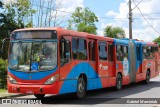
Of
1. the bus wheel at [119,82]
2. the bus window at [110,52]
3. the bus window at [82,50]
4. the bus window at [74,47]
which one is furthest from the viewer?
the bus wheel at [119,82]

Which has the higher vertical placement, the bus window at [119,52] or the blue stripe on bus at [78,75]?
the bus window at [119,52]

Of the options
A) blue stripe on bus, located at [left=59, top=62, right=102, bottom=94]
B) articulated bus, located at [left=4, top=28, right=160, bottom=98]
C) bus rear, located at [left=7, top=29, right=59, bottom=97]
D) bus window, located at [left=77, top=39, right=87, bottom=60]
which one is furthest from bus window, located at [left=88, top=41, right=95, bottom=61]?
bus rear, located at [left=7, top=29, right=59, bottom=97]

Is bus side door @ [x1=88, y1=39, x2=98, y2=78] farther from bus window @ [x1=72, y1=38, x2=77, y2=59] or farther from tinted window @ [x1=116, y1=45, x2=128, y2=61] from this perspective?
tinted window @ [x1=116, y1=45, x2=128, y2=61]

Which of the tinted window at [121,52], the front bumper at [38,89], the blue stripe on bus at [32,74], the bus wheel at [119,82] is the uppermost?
the tinted window at [121,52]

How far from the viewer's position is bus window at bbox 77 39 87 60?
17.0 meters

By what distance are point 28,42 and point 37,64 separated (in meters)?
0.98

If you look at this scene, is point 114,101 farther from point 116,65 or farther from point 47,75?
point 116,65

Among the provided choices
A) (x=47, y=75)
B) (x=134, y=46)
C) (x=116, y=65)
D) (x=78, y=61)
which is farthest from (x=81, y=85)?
(x=134, y=46)

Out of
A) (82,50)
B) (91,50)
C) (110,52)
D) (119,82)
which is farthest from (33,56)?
(119,82)

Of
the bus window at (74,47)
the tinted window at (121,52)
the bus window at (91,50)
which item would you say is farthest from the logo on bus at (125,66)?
the bus window at (74,47)

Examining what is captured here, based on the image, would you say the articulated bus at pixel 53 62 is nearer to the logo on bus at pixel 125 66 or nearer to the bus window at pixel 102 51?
the bus window at pixel 102 51

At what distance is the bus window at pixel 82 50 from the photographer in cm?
1700

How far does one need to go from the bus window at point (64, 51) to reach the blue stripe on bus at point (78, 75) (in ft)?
2.15

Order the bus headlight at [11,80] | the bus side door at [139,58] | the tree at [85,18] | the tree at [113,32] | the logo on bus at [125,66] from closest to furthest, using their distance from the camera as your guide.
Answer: the bus headlight at [11,80], the logo on bus at [125,66], the bus side door at [139,58], the tree at [85,18], the tree at [113,32]
